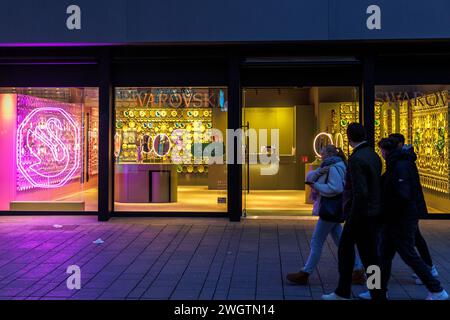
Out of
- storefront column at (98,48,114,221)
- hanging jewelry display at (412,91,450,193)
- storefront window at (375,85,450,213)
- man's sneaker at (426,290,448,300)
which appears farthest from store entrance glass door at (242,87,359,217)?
man's sneaker at (426,290,448,300)

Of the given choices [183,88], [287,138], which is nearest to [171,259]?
[183,88]

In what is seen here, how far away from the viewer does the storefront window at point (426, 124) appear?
1170 cm

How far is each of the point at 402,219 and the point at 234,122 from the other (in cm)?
590

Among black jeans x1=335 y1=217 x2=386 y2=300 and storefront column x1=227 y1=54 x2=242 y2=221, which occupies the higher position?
storefront column x1=227 y1=54 x2=242 y2=221

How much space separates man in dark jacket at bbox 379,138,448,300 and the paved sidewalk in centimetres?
45

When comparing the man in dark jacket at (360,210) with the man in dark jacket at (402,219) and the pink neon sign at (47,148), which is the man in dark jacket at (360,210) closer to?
the man in dark jacket at (402,219)

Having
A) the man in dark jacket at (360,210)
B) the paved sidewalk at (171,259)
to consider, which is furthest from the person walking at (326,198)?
the man in dark jacket at (360,210)

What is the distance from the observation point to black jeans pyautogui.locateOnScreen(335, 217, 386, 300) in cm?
574

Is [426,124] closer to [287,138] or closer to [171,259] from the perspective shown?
[287,138]

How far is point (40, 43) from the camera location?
35.7 feet

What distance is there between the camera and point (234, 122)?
1140 cm

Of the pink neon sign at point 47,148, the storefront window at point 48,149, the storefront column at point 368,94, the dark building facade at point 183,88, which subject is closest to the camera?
the dark building facade at point 183,88

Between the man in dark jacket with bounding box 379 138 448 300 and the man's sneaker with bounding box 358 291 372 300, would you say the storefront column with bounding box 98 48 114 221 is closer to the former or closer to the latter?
the man's sneaker with bounding box 358 291 372 300

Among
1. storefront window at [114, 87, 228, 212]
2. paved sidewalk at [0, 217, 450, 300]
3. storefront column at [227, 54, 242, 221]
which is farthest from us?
storefront window at [114, 87, 228, 212]
